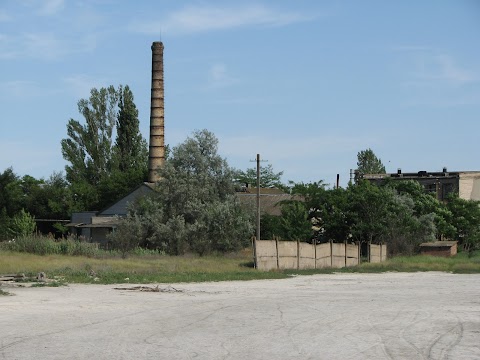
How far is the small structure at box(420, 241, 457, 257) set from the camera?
231ft

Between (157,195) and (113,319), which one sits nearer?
(113,319)

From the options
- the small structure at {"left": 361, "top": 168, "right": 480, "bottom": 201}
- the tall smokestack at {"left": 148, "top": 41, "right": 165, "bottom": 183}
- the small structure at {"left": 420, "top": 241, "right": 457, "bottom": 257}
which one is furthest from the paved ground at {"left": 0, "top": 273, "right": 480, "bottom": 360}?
the small structure at {"left": 361, "top": 168, "right": 480, "bottom": 201}

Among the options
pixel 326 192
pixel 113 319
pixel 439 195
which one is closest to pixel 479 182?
pixel 439 195

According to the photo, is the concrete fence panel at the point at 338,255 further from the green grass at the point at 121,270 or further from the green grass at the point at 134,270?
the green grass at the point at 121,270

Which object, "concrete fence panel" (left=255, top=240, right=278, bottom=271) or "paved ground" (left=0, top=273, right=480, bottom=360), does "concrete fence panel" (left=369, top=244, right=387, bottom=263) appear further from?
"paved ground" (left=0, top=273, right=480, bottom=360)

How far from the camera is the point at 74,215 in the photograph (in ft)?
295

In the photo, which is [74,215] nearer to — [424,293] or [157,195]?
[157,195]

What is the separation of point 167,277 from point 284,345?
20.2 m

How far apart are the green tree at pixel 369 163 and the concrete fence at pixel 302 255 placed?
269 feet

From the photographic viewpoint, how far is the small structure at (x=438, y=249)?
70.4 m

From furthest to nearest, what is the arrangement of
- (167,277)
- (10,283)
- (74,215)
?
(74,215) → (167,277) → (10,283)

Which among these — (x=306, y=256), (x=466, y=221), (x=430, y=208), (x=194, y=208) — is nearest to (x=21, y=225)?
(x=194, y=208)

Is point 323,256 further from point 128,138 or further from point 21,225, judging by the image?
point 128,138

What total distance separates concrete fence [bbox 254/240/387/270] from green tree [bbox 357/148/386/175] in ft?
269
